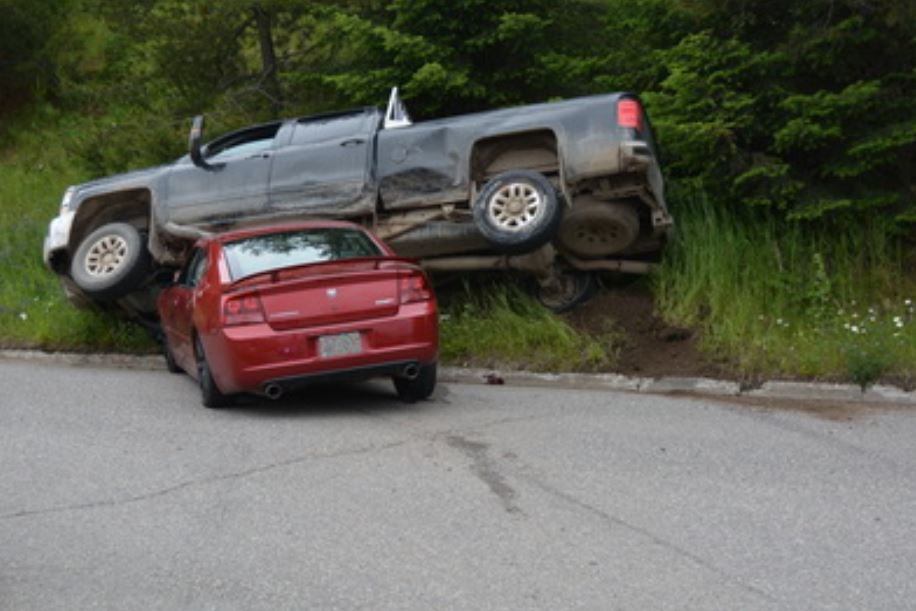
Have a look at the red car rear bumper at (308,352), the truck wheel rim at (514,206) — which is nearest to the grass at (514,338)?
the truck wheel rim at (514,206)

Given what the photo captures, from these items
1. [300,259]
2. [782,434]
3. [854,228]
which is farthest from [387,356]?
[854,228]

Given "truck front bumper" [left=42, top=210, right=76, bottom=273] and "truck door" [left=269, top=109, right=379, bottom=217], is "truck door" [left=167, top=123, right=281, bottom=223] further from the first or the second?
"truck front bumper" [left=42, top=210, right=76, bottom=273]

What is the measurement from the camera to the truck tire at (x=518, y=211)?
39.4ft

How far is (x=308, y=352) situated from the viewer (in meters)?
10.4

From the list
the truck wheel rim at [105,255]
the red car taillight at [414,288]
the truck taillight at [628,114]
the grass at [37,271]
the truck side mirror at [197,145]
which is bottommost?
the grass at [37,271]

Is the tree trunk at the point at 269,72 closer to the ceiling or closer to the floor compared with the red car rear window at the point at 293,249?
closer to the ceiling

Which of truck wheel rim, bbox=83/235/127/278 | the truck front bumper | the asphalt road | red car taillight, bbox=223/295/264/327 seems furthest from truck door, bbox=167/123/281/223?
red car taillight, bbox=223/295/264/327

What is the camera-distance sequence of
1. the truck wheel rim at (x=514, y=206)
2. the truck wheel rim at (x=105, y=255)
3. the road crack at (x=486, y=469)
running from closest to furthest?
the road crack at (x=486, y=469) < the truck wheel rim at (x=514, y=206) < the truck wheel rim at (x=105, y=255)

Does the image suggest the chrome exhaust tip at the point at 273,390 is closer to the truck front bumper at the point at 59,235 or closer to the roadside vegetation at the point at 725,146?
the roadside vegetation at the point at 725,146

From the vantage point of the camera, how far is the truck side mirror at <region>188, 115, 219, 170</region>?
13.3 meters

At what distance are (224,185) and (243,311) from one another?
11.4ft

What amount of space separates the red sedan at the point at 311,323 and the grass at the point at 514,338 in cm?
212

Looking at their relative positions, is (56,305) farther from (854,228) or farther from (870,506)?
(870,506)

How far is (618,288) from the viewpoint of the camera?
1421 centimetres
